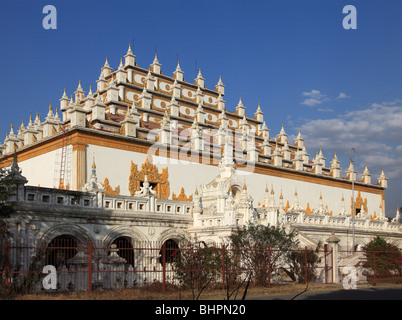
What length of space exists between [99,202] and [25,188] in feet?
11.3

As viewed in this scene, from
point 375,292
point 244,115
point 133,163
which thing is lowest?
point 375,292

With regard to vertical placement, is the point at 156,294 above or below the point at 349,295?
above

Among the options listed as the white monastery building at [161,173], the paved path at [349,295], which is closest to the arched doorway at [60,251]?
the white monastery building at [161,173]

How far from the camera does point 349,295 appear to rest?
16547 millimetres

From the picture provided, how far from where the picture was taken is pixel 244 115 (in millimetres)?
46406

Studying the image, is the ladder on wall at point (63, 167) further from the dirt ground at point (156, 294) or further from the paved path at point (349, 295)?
the paved path at point (349, 295)

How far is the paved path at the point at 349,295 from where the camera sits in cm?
1575

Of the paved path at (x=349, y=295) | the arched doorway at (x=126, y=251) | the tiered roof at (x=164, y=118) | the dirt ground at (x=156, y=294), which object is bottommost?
the paved path at (x=349, y=295)

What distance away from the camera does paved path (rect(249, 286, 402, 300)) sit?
15750 millimetres

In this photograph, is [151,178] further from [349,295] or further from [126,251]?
[349,295]

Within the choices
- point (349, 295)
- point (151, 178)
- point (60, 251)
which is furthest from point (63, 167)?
point (349, 295)
